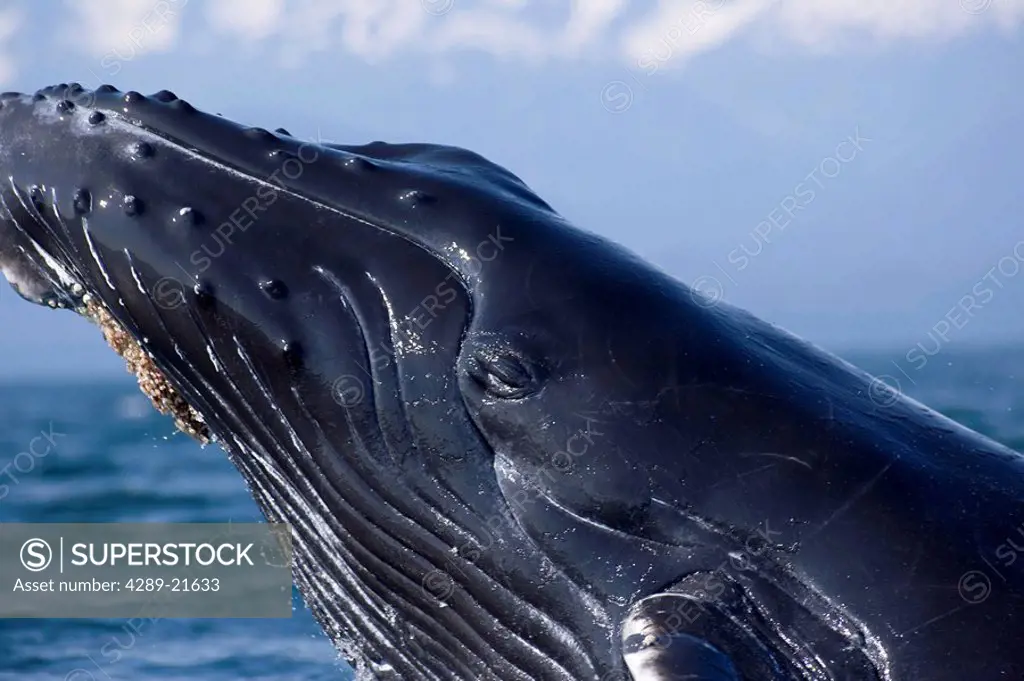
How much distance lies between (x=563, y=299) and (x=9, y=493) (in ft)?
112

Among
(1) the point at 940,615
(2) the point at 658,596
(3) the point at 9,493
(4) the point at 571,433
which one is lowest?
(1) the point at 940,615

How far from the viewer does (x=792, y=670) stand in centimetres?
455

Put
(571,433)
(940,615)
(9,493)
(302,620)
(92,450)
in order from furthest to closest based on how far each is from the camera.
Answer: (92,450)
(9,493)
(302,620)
(571,433)
(940,615)

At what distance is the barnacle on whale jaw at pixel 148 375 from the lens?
6027 millimetres

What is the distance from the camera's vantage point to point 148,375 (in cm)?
612

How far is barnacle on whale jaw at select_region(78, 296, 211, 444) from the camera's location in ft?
19.8

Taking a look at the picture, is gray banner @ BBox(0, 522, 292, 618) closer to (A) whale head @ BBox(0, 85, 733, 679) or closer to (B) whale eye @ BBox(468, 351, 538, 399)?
(A) whale head @ BBox(0, 85, 733, 679)

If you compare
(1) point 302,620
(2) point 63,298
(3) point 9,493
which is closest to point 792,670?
(2) point 63,298

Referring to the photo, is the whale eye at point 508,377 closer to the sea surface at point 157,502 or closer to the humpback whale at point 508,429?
the humpback whale at point 508,429

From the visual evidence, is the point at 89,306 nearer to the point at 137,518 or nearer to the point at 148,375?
the point at 148,375

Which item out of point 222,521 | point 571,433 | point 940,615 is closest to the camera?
point 940,615

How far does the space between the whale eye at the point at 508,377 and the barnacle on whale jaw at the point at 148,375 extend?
1.57 m

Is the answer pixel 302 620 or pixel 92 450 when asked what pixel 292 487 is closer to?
pixel 302 620

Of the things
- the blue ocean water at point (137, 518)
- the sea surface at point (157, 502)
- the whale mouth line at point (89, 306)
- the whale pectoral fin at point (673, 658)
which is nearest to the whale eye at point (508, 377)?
the whale pectoral fin at point (673, 658)
